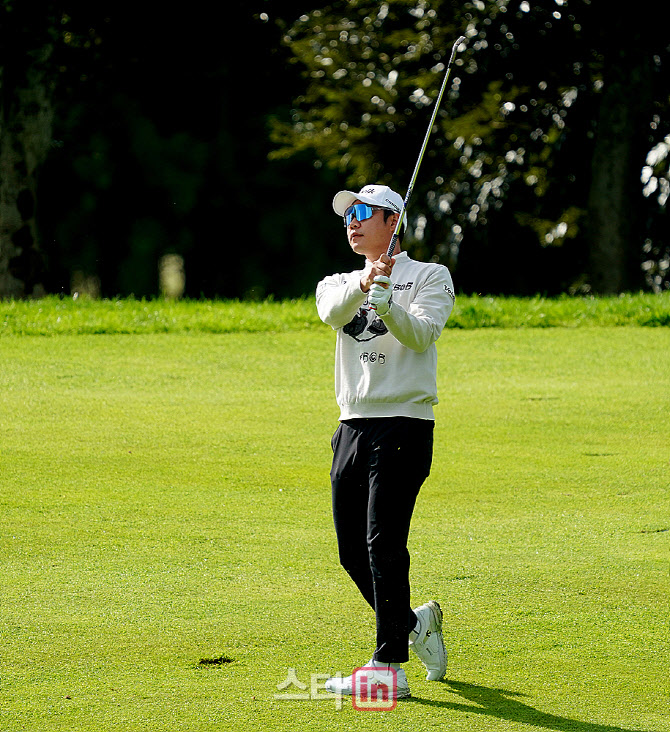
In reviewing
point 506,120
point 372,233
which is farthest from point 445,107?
point 372,233

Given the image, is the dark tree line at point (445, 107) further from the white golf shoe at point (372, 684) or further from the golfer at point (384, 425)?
the white golf shoe at point (372, 684)

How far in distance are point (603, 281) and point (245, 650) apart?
18.4 metres

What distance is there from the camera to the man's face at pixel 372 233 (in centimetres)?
451

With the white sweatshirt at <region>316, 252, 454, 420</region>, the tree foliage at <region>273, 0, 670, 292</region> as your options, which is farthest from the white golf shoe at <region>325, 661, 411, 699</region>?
the tree foliage at <region>273, 0, 670, 292</region>

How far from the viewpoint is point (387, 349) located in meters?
4.39

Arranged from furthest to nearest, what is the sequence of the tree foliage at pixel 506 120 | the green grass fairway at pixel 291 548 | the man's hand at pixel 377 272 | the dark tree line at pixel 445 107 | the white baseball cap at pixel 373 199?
the tree foliage at pixel 506 120 < the dark tree line at pixel 445 107 < the white baseball cap at pixel 373 199 < the green grass fairway at pixel 291 548 < the man's hand at pixel 377 272

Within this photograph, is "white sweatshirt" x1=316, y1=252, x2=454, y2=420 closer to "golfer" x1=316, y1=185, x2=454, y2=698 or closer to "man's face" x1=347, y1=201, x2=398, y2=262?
"golfer" x1=316, y1=185, x2=454, y2=698

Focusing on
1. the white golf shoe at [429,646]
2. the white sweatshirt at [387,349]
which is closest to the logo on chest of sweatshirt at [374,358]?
the white sweatshirt at [387,349]

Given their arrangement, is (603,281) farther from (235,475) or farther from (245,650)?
(245,650)

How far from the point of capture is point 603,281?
2227 centimetres

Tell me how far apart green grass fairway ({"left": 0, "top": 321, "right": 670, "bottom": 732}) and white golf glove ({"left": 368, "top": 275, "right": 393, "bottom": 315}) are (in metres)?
1.31

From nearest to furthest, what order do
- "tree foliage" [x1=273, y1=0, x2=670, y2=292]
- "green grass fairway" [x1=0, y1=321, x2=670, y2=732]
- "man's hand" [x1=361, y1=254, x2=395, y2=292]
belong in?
"man's hand" [x1=361, y1=254, x2=395, y2=292], "green grass fairway" [x1=0, y1=321, x2=670, y2=732], "tree foliage" [x1=273, y1=0, x2=670, y2=292]

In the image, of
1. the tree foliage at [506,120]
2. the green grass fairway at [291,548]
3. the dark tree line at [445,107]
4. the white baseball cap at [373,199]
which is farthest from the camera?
the tree foliage at [506,120]

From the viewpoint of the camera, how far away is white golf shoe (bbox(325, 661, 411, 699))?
14.1ft
